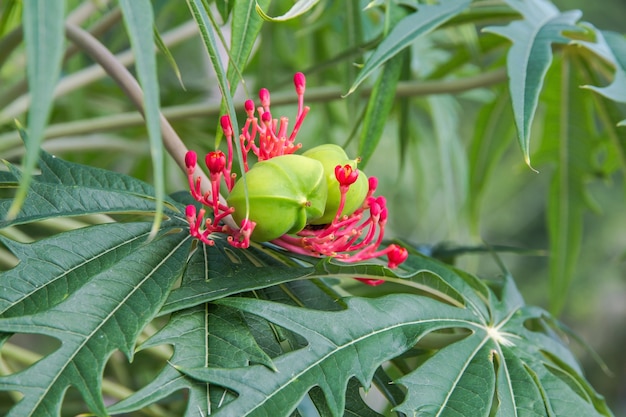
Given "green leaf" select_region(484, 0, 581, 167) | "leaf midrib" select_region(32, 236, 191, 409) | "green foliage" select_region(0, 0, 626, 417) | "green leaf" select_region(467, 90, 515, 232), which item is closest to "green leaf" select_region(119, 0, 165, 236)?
"green foliage" select_region(0, 0, 626, 417)

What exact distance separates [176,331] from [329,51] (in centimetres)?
60

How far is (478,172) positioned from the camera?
74 cm

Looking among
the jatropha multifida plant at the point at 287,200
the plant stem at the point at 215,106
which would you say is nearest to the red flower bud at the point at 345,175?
the jatropha multifida plant at the point at 287,200

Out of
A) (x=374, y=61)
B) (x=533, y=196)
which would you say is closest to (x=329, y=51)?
(x=374, y=61)

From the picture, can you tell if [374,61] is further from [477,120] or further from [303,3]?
[477,120]

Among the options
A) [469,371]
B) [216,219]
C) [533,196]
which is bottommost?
[533,196]

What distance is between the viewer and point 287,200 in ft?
1.13

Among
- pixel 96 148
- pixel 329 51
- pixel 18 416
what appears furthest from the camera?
pixel 329 51

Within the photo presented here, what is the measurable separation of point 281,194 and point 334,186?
4 centimetres

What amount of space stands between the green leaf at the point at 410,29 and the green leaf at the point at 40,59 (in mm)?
214

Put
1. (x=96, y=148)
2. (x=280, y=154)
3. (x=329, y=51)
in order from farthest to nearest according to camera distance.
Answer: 1. (x=329, y=51)
2. (x=96, y=148)
3. (x=280, y=154)

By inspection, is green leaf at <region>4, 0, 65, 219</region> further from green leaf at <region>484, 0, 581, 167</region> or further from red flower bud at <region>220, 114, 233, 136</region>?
green leaf at <region>484, 0, 581, 167</region>

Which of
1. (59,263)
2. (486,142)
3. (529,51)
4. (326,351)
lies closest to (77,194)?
(59,263)

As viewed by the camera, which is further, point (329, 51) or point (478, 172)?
point (329, 51)
